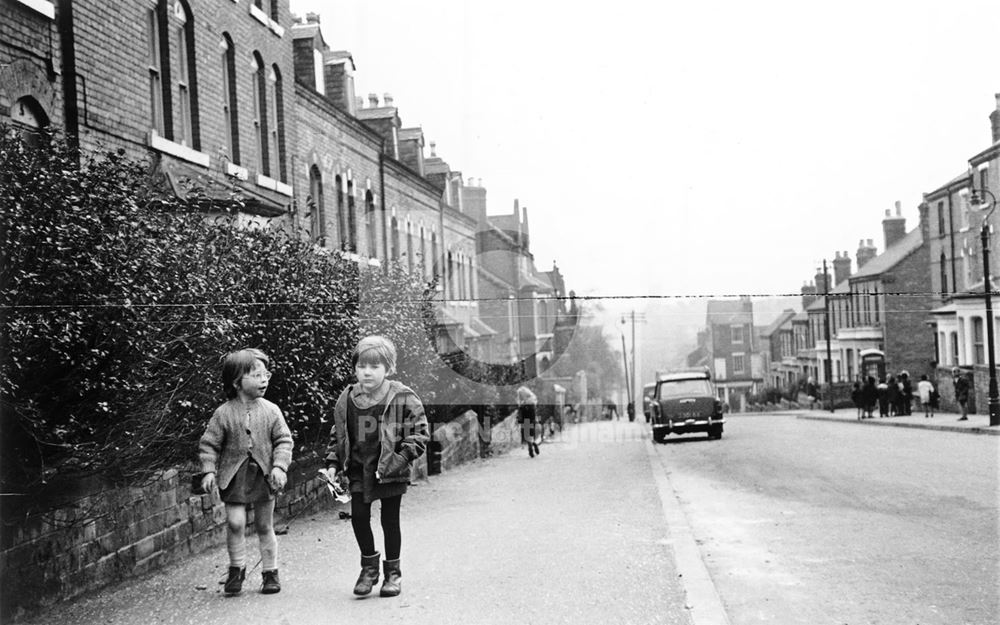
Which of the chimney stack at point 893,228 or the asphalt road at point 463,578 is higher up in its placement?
the chimney stack at point 893,228

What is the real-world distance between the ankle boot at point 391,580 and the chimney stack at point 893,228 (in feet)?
204

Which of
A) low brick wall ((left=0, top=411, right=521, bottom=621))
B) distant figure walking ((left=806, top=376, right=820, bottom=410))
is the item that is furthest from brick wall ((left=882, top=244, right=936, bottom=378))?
low brick wall ((left=0, top=411, right=521, bottom=621))

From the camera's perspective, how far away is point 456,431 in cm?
2128

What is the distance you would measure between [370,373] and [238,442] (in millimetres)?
977

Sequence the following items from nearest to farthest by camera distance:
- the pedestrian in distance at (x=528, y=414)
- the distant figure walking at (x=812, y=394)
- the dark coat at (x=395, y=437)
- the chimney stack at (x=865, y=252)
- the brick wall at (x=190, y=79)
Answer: the dark coat at (x=395, y=437), the brick wall at (x=190, y=79), the pedestrian in distance at (x=528, y=414), the distant figure walking at (x=812, y=394), the chimney stack at (x=865, y=252)

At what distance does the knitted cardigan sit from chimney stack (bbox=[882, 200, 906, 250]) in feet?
204

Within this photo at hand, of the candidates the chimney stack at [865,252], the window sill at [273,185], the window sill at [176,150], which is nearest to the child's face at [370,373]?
the window sill at [176,150]

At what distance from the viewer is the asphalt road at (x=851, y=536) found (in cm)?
618

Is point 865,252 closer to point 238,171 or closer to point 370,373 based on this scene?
point 238,171

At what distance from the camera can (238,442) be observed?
6.36m

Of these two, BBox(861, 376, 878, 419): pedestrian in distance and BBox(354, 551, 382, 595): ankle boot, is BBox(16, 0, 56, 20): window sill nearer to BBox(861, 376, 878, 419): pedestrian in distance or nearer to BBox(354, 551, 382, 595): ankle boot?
BBox(354, 551, 382, 595): ankle boot

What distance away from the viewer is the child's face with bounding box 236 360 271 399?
6398 mm

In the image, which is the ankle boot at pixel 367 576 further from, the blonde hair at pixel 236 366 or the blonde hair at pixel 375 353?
the blonde hair at pixel 236 366

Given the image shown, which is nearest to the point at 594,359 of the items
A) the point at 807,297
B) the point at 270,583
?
the point at 807,297
